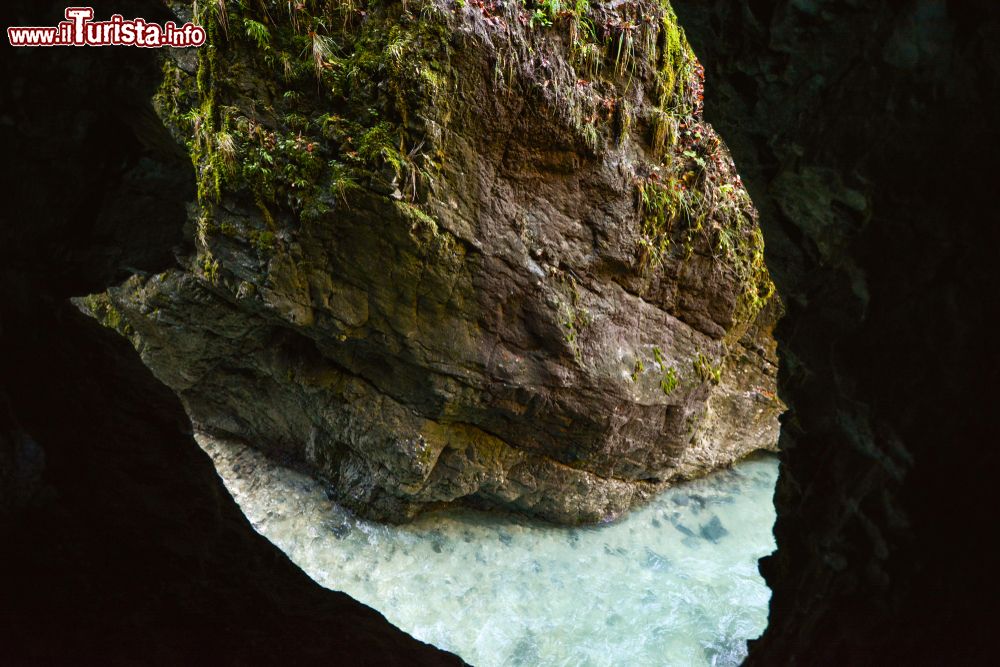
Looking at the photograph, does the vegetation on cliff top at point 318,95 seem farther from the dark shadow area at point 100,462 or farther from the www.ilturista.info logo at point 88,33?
the www.ilturista.info logo at point 88,33

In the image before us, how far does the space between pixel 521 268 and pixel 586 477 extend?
8.99ft

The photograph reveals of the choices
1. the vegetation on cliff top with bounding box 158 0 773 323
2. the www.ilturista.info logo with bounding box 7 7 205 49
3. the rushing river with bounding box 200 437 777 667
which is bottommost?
the rushing river with bounding box 200 437 777 667

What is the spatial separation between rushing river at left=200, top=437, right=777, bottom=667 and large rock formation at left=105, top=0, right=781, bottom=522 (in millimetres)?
308

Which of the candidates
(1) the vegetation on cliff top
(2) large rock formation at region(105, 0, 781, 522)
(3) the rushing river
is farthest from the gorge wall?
(3) the rushing river

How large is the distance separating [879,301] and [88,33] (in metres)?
2.23

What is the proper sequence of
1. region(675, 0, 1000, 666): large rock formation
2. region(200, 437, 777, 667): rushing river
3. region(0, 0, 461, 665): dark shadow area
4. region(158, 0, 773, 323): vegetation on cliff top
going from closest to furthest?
region(675, 0, 1000, 666): large rock formation
region(0, 0, 461, 665): dark shadow area
region(158, 0, 773, 323): vegetation on cliff top
region(200, 437, 777, 667): rushing river

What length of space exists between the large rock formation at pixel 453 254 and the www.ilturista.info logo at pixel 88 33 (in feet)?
9.14

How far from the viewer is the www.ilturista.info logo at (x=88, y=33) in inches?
54.2

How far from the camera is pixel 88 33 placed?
1511 mm

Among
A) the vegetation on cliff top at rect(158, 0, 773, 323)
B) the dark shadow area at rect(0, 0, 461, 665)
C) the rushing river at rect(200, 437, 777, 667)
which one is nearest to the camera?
the dark shadow area at rect(0, 0, 461, 665)

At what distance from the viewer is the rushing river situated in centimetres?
553

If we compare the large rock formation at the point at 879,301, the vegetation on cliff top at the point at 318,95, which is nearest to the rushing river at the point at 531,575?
the vegetation on cliff top at the point at 318,95

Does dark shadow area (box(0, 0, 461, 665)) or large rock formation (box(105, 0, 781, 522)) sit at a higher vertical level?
large rock formation (box(105, 0, 781, 522))

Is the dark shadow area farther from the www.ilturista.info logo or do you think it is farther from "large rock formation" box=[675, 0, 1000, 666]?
"large rock formation" box=[675, 0, 1000, 666]
